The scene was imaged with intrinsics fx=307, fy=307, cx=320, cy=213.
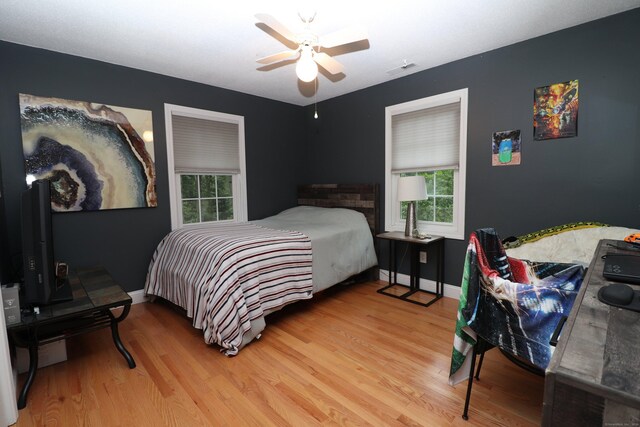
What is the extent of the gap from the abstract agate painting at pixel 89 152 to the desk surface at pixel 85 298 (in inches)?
30.5

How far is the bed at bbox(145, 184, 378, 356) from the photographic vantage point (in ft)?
7.50

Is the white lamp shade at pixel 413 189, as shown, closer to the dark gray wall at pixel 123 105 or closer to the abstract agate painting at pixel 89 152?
the dark gray wall at pixel 123 105

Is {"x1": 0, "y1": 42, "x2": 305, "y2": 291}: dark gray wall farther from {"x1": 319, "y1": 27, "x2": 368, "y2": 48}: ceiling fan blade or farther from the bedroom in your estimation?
{"x1": 319, "y1": 27, "x2": 368, "y2": 48}: ceiling fan blade

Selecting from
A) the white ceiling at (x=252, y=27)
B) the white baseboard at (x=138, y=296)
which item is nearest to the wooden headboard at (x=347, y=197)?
the white ceiling at (x=252, y=27)

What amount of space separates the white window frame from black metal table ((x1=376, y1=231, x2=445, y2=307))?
1.87 meters

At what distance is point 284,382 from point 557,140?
2861mm

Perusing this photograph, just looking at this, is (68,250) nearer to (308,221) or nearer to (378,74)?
(308,221)

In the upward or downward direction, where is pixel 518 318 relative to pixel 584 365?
downward

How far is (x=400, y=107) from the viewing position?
3576 millimetres

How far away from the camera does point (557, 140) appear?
2.59 m

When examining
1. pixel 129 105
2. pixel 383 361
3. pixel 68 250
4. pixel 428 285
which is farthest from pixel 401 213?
pixel 68 250

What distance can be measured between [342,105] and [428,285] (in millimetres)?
2571

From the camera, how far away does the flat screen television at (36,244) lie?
1812 millimetres

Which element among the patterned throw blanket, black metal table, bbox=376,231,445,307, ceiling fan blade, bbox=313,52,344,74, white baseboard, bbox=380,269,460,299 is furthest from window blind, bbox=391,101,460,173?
the patterned throw blanket
